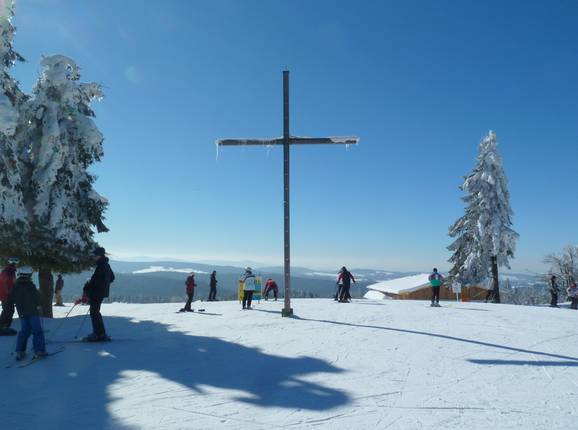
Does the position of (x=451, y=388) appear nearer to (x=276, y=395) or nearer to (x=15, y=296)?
(x=276, y=395)

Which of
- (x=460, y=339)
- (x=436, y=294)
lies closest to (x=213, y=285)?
(x=436, y=294)

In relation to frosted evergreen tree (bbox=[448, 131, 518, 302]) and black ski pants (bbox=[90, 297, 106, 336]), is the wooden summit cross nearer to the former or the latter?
black ski pants (bbox=[90, 297, 106, 336])

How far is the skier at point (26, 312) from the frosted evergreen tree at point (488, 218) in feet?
100

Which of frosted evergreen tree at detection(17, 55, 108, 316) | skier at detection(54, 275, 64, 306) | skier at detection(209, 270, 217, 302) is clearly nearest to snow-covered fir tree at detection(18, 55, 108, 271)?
frosted evergreen tree at detection(17, 55, 108, 316)

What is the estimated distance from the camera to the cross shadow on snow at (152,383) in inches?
210

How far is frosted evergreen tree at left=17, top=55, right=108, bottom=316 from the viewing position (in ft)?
48.9

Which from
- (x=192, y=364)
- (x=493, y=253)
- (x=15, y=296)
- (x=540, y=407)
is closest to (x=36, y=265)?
(x=15, y=296)

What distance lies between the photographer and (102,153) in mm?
16797

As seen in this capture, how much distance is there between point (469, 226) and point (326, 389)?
1299 inches

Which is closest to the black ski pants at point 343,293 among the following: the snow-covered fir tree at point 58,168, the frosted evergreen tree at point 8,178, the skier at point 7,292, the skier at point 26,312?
the snow-covered fir tree at point 58,168

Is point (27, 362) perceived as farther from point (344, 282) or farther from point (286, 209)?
point (344, 282)

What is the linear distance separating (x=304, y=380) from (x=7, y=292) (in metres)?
8.16

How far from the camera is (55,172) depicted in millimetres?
15133

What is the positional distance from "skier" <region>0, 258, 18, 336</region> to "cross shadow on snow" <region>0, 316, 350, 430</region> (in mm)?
2085
